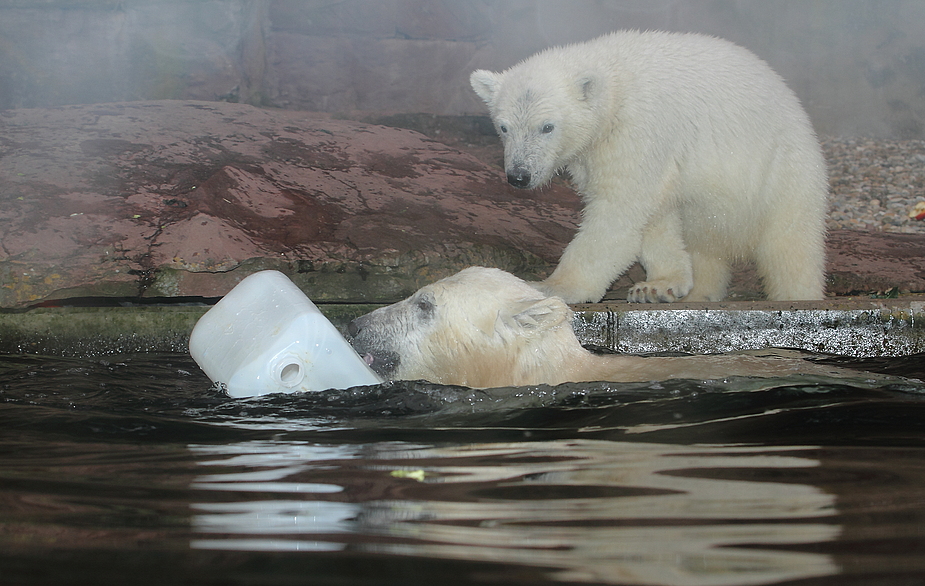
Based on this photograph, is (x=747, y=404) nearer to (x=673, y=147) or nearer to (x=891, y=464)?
(x=891, y=464)

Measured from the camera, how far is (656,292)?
422 cm

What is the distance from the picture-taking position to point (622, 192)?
13.2 feet

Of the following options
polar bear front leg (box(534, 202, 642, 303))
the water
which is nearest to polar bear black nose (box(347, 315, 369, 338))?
the water

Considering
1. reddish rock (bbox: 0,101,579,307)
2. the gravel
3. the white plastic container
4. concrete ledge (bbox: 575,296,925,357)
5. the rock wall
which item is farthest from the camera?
the rock wall

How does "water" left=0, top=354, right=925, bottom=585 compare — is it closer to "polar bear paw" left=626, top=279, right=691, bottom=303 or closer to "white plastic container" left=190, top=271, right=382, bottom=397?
"white plastic container" left=190, top=271, right=382, bottom=397

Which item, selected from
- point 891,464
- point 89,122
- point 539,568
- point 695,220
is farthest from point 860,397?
point 89,122

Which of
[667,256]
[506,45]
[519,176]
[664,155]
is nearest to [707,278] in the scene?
[667,256]

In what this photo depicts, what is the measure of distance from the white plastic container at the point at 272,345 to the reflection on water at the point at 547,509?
0.55 meters

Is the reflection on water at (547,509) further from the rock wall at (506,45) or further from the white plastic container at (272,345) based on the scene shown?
the rock wall at (506,45)

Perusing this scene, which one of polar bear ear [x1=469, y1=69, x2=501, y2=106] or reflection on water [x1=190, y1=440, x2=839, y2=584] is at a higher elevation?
polar bear ear [x1=469, y1=69, x2=501, y2=106]

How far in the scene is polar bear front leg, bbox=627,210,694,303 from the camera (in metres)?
4.32

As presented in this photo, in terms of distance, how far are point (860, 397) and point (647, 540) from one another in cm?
166

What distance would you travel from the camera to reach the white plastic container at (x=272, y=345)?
7.72ft

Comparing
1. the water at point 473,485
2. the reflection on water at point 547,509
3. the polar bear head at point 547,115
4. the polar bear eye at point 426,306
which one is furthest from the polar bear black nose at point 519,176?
the reflection on water at point 547,509
